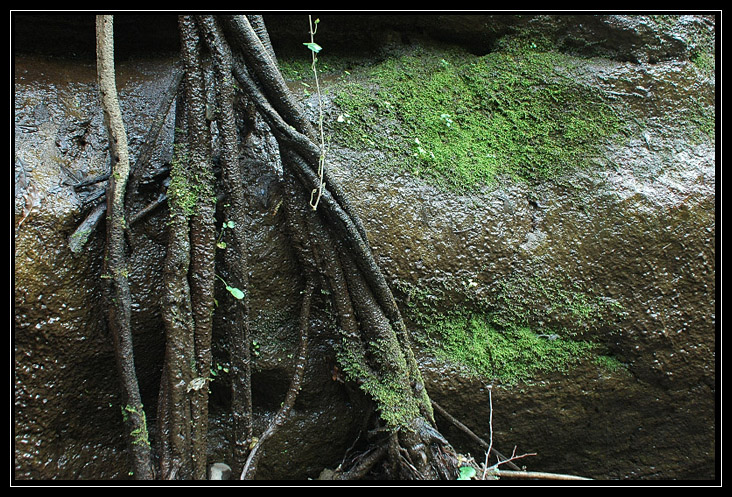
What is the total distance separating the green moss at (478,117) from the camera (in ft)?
6.50

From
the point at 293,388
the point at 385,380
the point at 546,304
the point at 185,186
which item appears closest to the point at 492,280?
the point at 546,304

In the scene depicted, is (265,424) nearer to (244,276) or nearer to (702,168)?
(244,276)

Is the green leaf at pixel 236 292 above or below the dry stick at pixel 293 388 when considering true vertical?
above

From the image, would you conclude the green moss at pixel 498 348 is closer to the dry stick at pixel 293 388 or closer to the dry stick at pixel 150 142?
the dry stick at pixel 293 388

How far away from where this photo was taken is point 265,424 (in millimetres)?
1844

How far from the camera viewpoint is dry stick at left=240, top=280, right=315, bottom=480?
62.6 inches

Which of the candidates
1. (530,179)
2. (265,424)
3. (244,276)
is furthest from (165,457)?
(530,179)

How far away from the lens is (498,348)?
1896mm

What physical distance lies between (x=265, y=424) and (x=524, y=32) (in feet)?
6.97

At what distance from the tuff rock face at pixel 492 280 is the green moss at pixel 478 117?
0.07 m

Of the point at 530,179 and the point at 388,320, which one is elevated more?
the point at 530,179

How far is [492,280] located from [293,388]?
0.88m

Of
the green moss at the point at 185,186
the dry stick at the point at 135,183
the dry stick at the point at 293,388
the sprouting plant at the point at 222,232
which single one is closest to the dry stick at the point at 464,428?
the dry stick at the point at 293,388

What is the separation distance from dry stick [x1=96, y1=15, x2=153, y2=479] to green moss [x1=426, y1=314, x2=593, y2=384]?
1074 mm
